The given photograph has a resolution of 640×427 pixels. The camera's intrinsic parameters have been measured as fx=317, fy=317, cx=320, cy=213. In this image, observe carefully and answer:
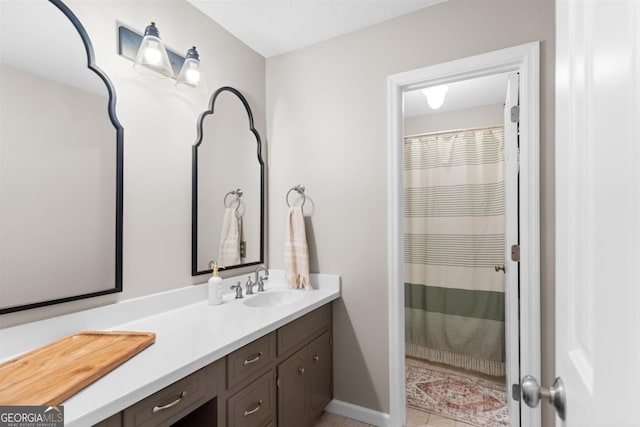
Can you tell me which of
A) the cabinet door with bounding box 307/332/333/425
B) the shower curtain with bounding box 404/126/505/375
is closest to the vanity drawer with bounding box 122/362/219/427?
the cabinet door with bounding box 307/332/333/425

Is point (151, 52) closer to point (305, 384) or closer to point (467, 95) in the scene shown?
point (305, 384)

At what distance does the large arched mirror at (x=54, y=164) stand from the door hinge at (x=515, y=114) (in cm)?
191

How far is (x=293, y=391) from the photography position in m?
1.63

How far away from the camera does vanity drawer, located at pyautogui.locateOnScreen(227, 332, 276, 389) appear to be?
125cm

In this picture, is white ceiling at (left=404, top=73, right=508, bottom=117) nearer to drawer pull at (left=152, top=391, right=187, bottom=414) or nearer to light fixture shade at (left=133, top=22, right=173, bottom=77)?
light fixture shade at (left=133, top=22, right=173, bottom=77)

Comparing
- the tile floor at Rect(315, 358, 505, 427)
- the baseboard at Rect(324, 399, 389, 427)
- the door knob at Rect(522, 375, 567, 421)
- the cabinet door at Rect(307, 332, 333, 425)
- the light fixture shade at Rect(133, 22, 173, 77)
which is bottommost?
the tile floor at Rect(315, 358, 505, 427)

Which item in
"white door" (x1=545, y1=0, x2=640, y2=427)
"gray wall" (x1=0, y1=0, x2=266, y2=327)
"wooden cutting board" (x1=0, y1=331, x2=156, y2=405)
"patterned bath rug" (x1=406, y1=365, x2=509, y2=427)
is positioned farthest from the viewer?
"patterned bath rug" (x1=406, y1=365, x2=509, y2=427)

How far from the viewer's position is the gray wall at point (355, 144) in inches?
69.9

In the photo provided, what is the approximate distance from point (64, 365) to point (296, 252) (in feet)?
4.32

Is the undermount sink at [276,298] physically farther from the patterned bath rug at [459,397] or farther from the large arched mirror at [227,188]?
the patterned bath rug at [459,397]

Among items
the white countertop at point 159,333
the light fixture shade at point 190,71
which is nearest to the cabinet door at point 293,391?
the white countertop at point 159,333

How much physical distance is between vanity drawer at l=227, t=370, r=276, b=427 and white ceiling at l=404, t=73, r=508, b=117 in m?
2.23

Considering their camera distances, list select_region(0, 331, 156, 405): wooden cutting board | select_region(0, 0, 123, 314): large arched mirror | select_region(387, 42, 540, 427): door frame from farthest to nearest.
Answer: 1. select_region(387, 42, 540, 427): door frame
2. select_region(0, 0, 123, 314): large arched mirror
3. select_region(0, 331, 156, 405): wooden cutting board

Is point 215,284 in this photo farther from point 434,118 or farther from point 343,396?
point 434,118
